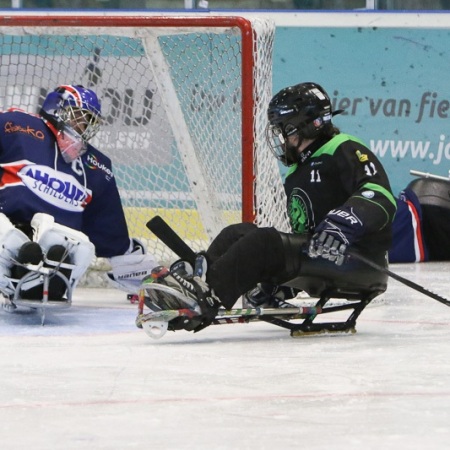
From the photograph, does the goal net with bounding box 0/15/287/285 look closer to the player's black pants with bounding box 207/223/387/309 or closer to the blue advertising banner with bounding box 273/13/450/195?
the player's black pants with bounding box 207/223/387/309

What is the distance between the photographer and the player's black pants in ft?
12.8

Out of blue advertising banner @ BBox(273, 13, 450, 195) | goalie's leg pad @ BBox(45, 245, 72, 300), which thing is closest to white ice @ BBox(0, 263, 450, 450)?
goalie's leg pad @ BBox(45, 245, 72, 300)

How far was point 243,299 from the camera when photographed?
15.2ft

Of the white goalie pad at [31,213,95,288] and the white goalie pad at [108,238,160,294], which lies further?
the white goalie pad at [108,238,160,294]

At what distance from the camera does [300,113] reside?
13.6 ft

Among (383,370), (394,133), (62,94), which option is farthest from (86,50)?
(383,370)

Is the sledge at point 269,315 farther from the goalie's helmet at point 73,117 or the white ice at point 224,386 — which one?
the goalie's helmet at point 73,117

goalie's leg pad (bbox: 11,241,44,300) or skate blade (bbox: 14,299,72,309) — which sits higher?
goalie's leg pad (bbox: 11,241,44,300)

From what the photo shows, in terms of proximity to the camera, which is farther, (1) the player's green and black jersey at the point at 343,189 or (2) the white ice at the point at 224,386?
(1) the player's green and black jersey at the point at 343,189

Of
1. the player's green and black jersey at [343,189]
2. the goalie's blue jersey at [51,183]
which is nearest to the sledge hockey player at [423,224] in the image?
the goalie's blue jersey at [51,183]

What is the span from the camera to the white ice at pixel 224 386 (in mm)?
2711

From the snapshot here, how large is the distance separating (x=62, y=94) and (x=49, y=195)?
371 mm

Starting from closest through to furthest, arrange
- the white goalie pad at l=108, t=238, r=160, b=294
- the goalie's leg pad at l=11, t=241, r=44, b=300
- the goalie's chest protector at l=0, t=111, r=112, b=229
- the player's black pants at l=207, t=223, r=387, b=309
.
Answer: the player's black pants at l=207, t=223, r=387, b=309
the goalie's leg pad at l=11, t=241, r=44, b=300
the goalie's chest protector at l=0, t=111, r=112, b=229
the white goalie pad at l=108, t=238, r=160, b=294

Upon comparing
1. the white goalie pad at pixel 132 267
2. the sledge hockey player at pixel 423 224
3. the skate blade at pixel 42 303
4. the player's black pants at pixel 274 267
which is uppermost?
the player's black pants at pixel 274 267
